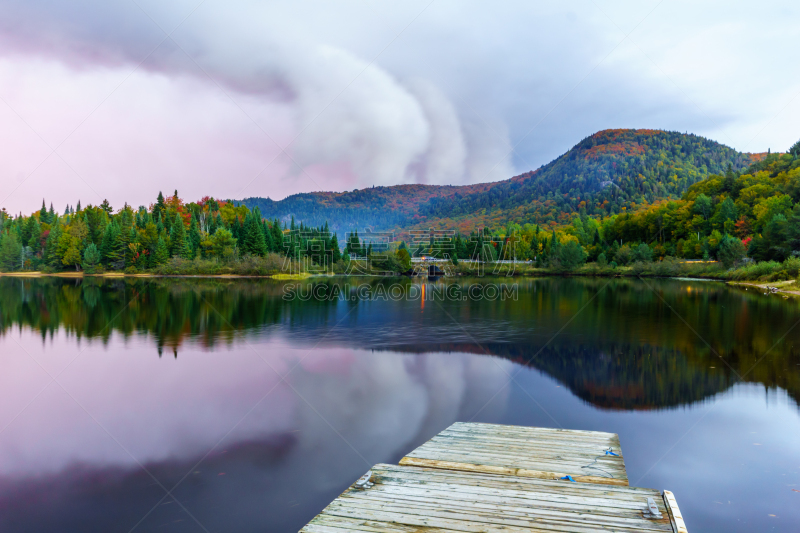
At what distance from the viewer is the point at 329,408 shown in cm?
984

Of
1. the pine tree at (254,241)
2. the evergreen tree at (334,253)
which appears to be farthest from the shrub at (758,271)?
the pine tree at (254,241)

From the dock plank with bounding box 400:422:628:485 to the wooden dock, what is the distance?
0.01 metres

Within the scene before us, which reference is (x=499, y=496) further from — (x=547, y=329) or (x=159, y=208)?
(x=159, y=208)

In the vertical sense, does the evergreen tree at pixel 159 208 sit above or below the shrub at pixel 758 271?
above

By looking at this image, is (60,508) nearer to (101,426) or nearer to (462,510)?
(101,426)

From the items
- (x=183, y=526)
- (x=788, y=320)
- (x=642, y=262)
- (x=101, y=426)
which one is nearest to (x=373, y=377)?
(x=101, y=426)

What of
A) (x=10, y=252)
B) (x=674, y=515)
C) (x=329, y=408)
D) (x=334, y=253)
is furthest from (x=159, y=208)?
(x=674, y=515)

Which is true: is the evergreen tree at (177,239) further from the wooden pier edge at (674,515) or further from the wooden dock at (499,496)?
the wooden pier edge at (674,515)

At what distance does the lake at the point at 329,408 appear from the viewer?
6.08 m

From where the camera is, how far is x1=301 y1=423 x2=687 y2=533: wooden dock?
13.7 ft

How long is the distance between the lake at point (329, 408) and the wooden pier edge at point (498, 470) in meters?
1.05

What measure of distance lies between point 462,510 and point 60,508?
16.2ft

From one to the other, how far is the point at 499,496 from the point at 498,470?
972 millimetres

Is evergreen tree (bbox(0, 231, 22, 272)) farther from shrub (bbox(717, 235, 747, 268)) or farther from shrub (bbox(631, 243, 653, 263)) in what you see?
shrub (bbox(717, 235, 747, 268))
